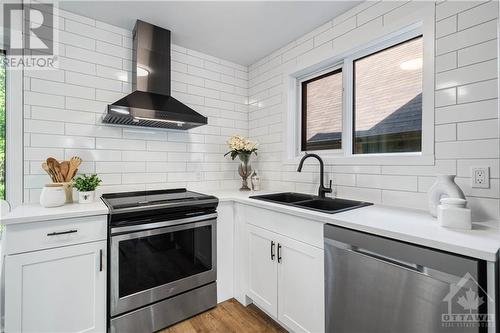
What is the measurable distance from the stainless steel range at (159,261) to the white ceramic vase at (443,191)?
143 cm

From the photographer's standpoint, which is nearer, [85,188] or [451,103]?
[451,103]

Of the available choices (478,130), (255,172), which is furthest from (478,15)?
(255,172)

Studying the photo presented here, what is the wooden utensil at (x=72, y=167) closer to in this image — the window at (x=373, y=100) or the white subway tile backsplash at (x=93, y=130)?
the white subway tile backsplash at (x=93, y=130)

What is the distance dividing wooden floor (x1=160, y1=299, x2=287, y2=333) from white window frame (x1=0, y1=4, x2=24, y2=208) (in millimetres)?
1479

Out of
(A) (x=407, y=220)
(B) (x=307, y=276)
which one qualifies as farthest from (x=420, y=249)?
(B) (x=307, y=276)

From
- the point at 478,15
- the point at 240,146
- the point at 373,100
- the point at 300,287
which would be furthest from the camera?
the point at 240,146

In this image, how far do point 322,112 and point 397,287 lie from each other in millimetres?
1627

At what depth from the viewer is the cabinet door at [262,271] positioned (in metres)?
1.71

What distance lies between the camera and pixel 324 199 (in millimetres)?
1921

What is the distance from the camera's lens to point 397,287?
1.05 m

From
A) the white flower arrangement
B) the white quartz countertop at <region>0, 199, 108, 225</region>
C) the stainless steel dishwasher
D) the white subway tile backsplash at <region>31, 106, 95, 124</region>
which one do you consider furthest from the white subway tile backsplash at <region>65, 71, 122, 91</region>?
the stainless steel dishwasher

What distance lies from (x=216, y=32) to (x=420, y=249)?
2.25 meters

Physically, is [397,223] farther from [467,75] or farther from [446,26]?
[446,26]

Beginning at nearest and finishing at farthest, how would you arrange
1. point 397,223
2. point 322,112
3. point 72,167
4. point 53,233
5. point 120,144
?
point 397,223
point 53,233
point 72,167
point 120,144
point 322,112
